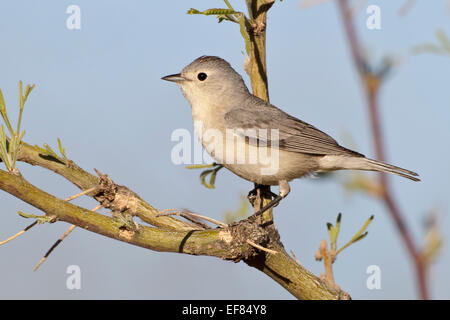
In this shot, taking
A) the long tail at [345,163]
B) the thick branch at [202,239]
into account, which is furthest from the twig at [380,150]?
the long tail at [345,163]

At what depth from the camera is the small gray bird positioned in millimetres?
3758

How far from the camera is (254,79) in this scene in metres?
2.82

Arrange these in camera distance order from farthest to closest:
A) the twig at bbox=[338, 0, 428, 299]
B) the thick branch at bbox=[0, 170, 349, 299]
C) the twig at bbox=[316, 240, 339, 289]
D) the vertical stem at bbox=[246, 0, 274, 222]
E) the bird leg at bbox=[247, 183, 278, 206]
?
the bird leg at bbox=[247, 183, 278, 206] < the vertical stem at bbox=[246, 0, 274, 222] < the twig at bbox=[316, 240, 339, 289] < the thick branch at bbox=[0, 170, 349, 299] < the twig at bbox=[338, 0, 428, 299]

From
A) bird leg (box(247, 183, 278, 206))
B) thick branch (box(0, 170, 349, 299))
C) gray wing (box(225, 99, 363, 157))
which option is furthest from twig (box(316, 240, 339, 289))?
gray wing (box(225, 99, 363, 157))

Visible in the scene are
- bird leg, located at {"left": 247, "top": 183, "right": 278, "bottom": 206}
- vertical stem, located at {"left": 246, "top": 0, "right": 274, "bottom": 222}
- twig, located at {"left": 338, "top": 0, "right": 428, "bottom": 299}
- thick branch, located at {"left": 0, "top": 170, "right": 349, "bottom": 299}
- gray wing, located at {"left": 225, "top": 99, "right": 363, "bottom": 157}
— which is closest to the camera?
twig, located at {"left": 338, "top": 0, "right": 428, "bottom": 299}

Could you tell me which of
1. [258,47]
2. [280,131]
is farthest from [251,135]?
[258,47]

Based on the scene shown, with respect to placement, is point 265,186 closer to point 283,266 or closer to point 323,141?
point 323,141

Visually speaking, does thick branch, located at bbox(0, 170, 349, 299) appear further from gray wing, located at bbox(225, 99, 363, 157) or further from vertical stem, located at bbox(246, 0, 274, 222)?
gray wing, located at bbox(225, 99, 363, 157)

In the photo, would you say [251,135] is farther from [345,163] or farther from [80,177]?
[80,177]

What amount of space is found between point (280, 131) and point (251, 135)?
1.18ft

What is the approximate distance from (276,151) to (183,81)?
44.3 inches

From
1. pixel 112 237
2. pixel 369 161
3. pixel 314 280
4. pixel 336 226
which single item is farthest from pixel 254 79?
pixel 369 161

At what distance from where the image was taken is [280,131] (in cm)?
414

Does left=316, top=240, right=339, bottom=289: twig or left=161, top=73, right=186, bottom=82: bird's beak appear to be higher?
left=161, top=73, right=186, bottom=82: bird's beak
